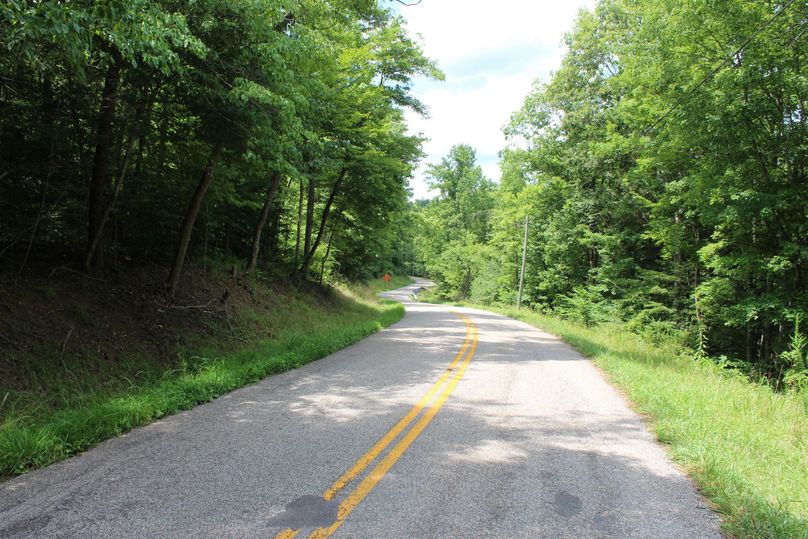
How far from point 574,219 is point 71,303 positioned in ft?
76.9

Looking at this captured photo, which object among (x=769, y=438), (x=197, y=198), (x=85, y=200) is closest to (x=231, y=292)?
(x=197, y=198)

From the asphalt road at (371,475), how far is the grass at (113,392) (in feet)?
0.78

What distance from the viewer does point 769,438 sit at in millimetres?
4973

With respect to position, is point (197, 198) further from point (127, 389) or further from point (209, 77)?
point (127, 389)

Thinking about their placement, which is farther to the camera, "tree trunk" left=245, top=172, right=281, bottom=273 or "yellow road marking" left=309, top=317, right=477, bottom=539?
"tree trunk" left=245, top=172, right=281, bottom=273

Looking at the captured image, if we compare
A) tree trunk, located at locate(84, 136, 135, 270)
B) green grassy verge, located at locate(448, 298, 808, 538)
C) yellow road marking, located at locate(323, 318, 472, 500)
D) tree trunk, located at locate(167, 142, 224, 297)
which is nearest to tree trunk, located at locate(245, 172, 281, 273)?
tree trunk, located at locate(167, 142, 224, 297)

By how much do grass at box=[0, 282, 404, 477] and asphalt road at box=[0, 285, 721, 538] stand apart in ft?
0.78

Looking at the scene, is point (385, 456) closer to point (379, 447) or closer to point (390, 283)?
point (379, 447)

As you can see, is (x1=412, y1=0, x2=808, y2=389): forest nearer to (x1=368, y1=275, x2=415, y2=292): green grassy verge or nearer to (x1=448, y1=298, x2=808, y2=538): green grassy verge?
(x1=448, y1=298, x2=808, y2=538): green grassy verge

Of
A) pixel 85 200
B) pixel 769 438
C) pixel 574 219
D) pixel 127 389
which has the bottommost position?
pixel 127 389

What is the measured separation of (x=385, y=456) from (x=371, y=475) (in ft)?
1.33

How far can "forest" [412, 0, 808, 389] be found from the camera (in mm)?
11465

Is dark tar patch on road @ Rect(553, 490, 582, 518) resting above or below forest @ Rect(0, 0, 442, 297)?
below

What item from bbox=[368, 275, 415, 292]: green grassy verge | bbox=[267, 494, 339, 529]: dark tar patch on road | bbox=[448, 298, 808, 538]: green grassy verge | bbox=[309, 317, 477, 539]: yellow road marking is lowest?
bbox=[368, 275, 415, 292]: green grassy verge
